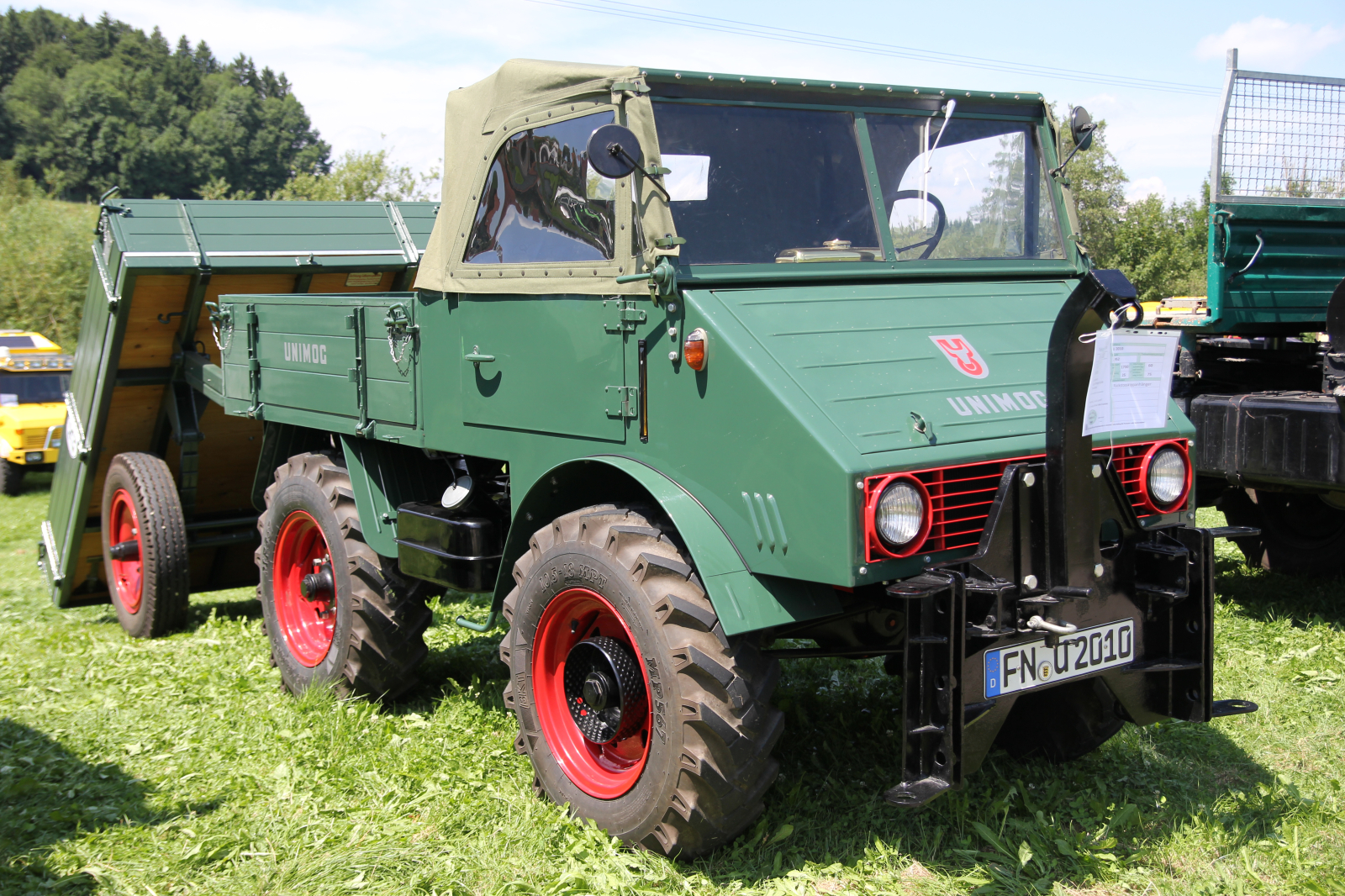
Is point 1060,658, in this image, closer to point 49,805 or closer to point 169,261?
point 49,805

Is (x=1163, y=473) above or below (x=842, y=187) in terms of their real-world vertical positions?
below

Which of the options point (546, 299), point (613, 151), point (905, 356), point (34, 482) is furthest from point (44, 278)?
point (905, 356)

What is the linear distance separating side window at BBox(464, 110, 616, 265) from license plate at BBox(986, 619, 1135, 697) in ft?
6.03

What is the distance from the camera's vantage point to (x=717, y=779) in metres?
3.35

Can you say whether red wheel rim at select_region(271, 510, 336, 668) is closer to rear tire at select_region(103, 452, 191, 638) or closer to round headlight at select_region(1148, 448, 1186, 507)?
rear tire at select_region(103, 452, 191, 638)

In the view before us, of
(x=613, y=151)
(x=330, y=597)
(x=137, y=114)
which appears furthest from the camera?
(x=137, y=114)

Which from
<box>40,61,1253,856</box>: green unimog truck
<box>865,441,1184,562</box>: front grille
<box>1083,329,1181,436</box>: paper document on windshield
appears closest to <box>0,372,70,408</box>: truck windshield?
<box>40,61,1253,856</box>: green unimog truck

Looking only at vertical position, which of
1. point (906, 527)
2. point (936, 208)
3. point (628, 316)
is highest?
point (936, 208)

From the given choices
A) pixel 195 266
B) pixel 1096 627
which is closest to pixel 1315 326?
pixel 1096 627

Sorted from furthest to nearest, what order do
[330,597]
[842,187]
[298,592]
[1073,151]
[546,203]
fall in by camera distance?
[298,592], [330,597], [1073,151], [546,203], [842,187]

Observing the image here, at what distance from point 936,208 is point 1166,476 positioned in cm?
141

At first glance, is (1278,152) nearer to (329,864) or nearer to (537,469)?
(537,469)

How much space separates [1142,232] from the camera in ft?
94.3

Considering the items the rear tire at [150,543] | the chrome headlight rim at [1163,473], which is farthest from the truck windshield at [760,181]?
the rear tire at [150,543]
